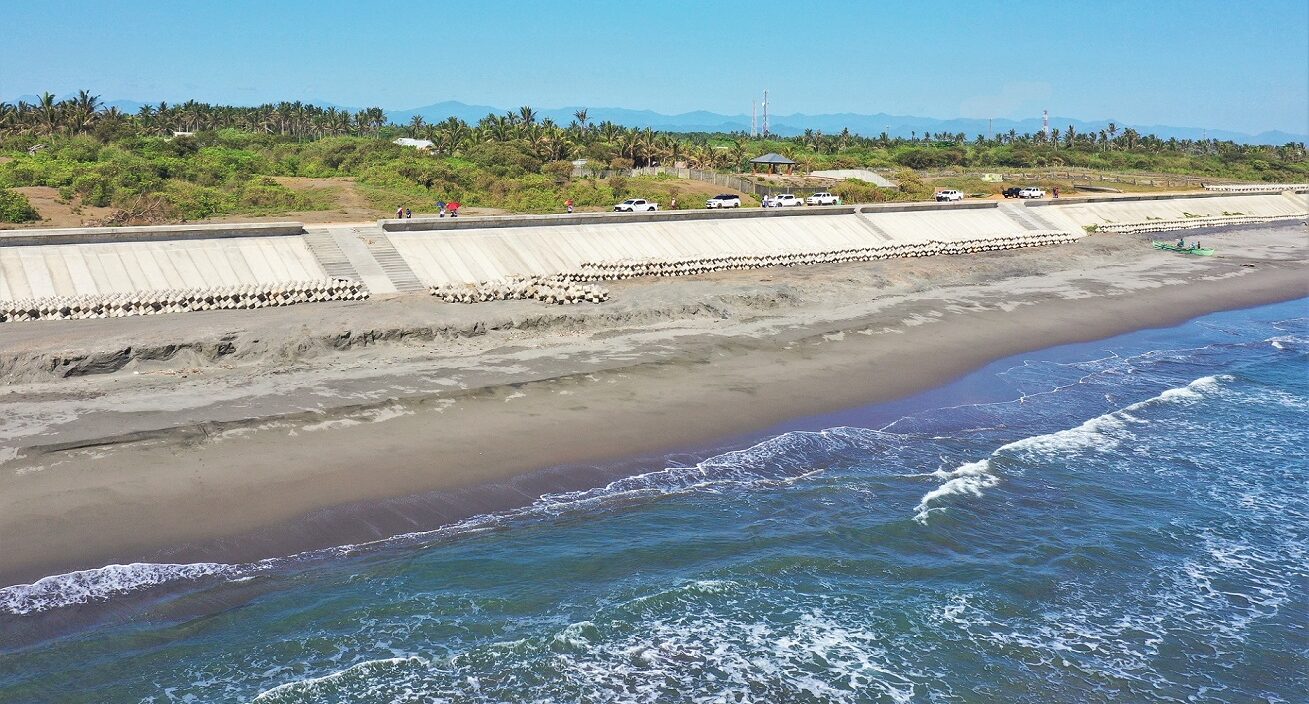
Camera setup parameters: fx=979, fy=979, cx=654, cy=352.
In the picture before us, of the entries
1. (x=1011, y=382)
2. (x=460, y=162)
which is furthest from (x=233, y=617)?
(x=460, y=162)

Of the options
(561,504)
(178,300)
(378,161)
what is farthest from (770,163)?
(561,504)

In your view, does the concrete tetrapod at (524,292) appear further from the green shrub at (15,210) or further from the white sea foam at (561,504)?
the green shrub at (15,210)

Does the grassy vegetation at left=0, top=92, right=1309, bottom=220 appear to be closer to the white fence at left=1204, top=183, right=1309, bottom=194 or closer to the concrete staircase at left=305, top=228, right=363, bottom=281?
the concrete staircase at left=305, top=228, right=363, bottom=281

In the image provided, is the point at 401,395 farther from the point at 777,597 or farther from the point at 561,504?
the point at 777,597

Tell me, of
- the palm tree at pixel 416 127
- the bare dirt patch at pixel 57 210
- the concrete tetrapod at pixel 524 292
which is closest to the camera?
the concrete tetrapod at pixel 524 292

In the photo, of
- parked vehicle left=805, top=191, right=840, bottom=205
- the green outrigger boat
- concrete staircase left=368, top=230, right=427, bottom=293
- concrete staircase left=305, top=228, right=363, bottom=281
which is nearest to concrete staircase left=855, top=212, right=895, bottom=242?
parked vehicle left=805, top=191, right=840, bottom=205

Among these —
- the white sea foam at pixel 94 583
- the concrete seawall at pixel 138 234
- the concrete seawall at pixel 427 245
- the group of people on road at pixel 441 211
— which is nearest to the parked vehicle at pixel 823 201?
the concrete seawall at pixel 427 245

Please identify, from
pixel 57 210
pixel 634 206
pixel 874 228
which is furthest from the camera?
pixel 874 228
